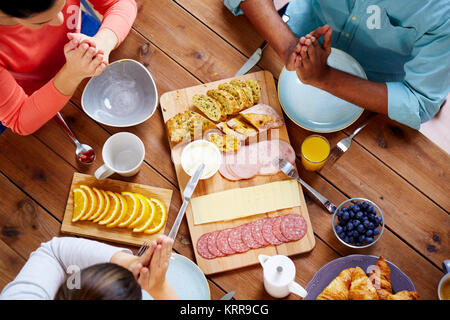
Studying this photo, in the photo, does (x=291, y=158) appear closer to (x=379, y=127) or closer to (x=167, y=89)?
(x=379, y=127)

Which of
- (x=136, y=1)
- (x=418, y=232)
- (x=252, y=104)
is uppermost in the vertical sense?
(x=136, y=1)

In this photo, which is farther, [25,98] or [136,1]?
[136,1]

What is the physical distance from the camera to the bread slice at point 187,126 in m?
1.55

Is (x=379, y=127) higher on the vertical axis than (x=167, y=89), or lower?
higher

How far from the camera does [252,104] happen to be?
1592 millimetres

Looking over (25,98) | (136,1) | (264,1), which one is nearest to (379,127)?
(264,1)

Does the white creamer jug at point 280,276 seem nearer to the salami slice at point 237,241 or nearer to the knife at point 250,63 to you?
the salami slice at point 237,241

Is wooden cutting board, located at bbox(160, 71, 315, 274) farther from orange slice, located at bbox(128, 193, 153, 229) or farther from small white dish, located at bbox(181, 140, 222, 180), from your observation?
orange slice, located at bbox(128, 193, 153, 229)

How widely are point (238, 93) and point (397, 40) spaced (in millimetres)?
583

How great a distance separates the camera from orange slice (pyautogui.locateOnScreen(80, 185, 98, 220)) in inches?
57.6

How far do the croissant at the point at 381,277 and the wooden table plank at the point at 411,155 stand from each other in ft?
1.04

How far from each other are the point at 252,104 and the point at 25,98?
0.79 metres
